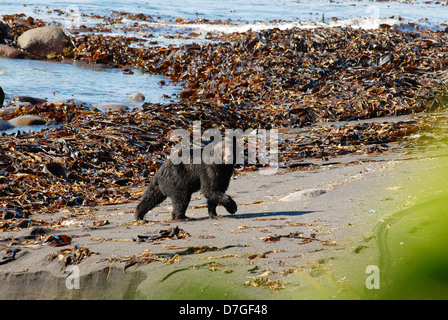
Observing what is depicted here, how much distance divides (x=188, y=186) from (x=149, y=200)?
0.49 meters

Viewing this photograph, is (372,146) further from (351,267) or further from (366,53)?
(366,53)

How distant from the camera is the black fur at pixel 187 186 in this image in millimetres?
4738

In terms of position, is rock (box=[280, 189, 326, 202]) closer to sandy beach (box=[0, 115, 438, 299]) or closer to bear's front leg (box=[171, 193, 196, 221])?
sandy beach (box=[0, 115, 438, 299])

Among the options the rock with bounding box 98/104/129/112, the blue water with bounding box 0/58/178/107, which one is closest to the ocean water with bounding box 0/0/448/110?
the blue water with bounding box 0/58/178/107

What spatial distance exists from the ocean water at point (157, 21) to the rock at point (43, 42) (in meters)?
1.16

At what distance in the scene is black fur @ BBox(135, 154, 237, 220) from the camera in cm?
474

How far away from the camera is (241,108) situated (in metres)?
11.2

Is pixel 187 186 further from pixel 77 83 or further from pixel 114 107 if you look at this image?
pixel 77 83

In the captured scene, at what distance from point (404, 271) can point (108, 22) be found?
947 inches

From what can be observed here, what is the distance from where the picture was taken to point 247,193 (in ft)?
20.3

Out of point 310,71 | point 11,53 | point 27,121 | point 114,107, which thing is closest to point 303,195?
point 114,107

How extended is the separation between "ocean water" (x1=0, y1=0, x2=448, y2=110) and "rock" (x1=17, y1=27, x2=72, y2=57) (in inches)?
45.5

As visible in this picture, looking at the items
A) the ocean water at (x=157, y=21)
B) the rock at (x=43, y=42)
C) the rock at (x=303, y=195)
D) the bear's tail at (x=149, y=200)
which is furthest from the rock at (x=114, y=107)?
the rock at (x=43, y=42)

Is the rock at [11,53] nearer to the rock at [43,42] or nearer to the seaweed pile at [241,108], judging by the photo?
the rock at [43,42]
